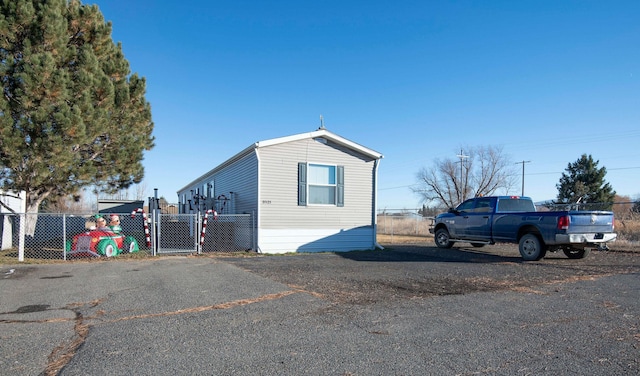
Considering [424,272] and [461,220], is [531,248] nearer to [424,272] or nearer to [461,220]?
[461,220]

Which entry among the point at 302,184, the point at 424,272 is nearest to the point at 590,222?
the point at 424,272

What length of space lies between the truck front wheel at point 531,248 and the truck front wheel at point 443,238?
365cm

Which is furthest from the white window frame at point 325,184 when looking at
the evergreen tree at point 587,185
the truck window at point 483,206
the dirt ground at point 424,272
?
the evergreen tree at point 587,185

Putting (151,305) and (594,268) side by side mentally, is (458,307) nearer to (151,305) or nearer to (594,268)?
(151,305)

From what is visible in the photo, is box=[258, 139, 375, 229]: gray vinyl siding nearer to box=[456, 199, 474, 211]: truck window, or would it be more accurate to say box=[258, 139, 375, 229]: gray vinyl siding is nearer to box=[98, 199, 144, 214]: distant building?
box=[456, 199, 474, 211]: truck window

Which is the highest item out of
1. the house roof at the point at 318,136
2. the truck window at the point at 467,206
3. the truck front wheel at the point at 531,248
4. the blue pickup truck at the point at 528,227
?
the house roof at the point at 318,136

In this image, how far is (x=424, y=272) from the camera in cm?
922

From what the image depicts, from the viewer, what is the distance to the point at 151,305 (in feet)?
19.5

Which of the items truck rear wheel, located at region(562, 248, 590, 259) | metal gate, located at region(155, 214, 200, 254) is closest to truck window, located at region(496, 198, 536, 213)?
truck rear wheel, located at region(562, 248, 590, 259)

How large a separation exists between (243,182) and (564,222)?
10249 mm

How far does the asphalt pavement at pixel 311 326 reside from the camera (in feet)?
11.9

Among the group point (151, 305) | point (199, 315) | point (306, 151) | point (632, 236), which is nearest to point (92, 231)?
point (306, 151)

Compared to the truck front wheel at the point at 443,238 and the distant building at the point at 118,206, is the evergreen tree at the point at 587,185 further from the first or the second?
the distant building at the point at 118,206

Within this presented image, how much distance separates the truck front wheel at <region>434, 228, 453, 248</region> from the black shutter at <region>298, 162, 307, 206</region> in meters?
5.24
